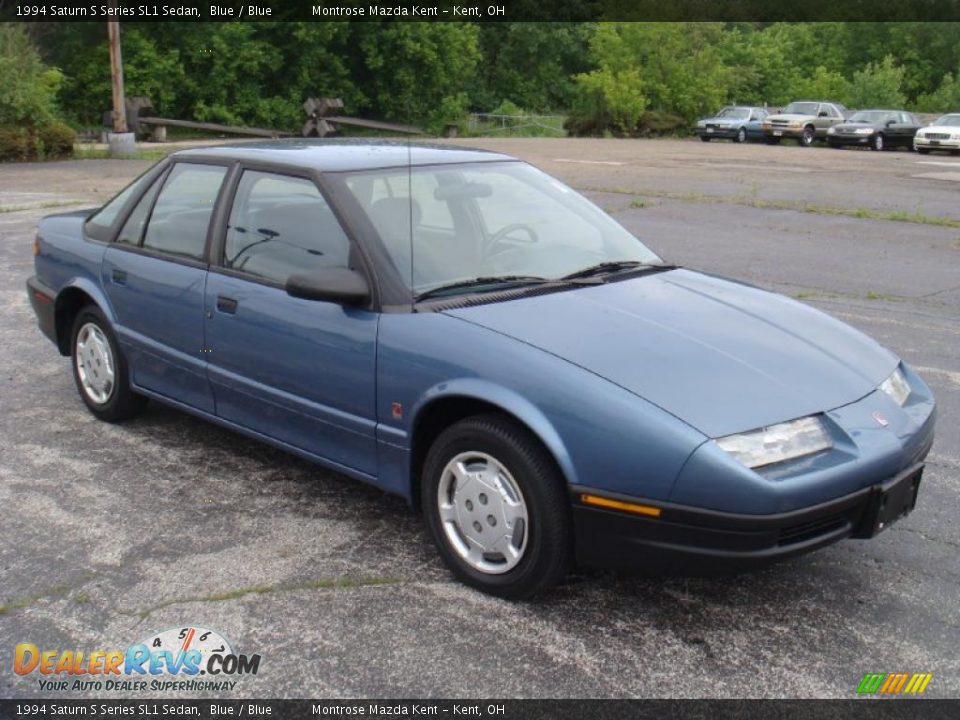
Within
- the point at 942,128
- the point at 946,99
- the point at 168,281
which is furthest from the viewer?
the point at 946,99

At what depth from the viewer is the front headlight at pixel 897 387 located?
3.85m

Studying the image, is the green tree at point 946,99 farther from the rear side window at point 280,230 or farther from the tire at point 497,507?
the tire at point 497,507

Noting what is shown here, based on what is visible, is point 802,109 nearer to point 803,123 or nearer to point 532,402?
point 803,123

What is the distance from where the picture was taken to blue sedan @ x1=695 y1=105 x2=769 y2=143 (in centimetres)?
4112

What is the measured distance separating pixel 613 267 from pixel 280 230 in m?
1.42

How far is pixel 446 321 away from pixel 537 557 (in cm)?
90

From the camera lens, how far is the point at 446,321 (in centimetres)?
384

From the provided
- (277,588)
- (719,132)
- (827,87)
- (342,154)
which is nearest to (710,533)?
(277,588)

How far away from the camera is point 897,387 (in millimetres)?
3943

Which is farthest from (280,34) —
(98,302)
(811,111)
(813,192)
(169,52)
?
(98,302)

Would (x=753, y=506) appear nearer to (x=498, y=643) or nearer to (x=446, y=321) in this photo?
(x=498, y=643)

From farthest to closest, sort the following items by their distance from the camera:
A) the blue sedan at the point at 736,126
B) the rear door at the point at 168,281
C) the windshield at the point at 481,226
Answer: the blue sedan at the point at 736,126
the rear door at the point at 168,281
the windshield at the point at 481,226

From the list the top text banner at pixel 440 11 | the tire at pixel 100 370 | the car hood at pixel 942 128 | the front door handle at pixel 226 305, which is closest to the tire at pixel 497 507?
the front door handle at pixel 226 305

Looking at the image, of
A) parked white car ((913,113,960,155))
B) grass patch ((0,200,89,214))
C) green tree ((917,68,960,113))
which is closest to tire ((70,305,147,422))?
grass patch ((0,200,89,214))
